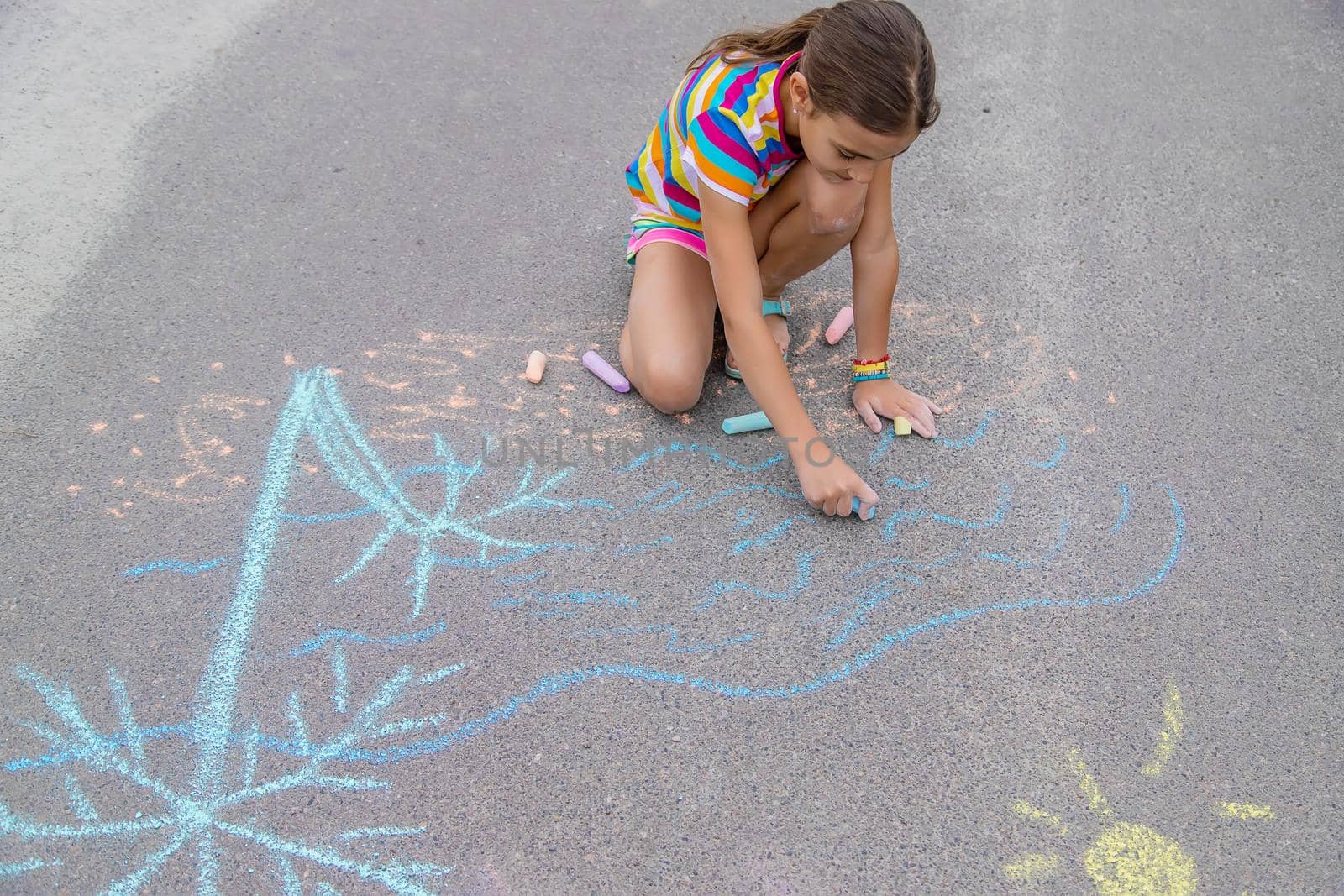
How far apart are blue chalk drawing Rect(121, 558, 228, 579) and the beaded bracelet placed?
1.54 m

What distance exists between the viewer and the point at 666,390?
2.29 meters

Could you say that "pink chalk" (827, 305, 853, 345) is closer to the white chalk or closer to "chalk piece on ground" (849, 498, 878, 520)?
"chalk piece on ground" (849, 498, 878, 520)

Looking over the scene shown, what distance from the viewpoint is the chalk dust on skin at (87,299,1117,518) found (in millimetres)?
2172

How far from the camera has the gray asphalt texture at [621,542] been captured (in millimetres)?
1706

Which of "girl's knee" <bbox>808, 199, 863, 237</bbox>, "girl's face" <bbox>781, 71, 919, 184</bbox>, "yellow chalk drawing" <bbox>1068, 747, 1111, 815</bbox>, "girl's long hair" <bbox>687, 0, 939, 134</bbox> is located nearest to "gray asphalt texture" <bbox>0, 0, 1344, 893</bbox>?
"yellow chalk drawing" <bbox>1068, 747, 1111, 815</bbox>

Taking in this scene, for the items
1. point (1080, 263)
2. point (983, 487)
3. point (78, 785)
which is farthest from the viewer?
point (1080, 263)

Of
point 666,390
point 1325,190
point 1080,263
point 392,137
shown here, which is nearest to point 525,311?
point 666,390

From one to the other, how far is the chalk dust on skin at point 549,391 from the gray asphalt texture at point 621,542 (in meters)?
0.01

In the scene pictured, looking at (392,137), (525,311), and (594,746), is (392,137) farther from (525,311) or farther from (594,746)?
(594,746)

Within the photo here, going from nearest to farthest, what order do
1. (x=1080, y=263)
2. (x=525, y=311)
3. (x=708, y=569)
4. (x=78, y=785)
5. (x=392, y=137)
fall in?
1. (x=78, y=785)
2. (x=708, y=569)
3. (x=525, y=311)
4. (x=1080, y=263)
5. (x=392, y=137)

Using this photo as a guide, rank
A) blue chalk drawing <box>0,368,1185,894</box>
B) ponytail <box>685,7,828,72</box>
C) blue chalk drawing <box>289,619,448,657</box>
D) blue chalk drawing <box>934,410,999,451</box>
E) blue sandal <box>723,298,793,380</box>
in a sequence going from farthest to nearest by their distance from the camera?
blue sandal <box>723,298,793,380</box>
blue chalk drawing <box>934,410,999,451</box>
ponytail <box>685,7,828,72</box>
blue chalk drawing <box>289,619,448,657</box>
blue chalk drawing <box>0,368,1185,894</box>

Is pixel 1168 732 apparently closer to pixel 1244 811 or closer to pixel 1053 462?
pixel 1244 811

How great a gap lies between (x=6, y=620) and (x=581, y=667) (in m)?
1.14

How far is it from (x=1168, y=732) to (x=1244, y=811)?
0.59ft
